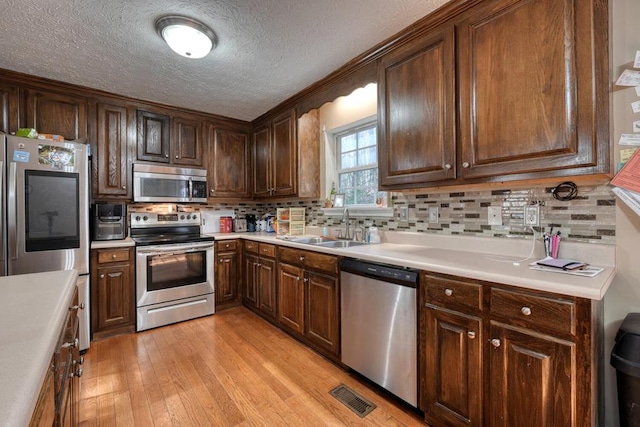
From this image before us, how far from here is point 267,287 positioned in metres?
2.95

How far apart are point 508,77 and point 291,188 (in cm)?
215

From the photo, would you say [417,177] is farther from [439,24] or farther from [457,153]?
[439,24]

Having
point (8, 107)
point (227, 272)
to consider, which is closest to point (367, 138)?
point (227, 272)

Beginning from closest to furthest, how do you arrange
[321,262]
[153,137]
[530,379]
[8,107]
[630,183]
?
1. [530,379]
2. [630,183]
3. [321,262]
4. [8,107]
5. [153,137]

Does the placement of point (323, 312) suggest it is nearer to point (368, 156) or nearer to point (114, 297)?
point (368, 156)

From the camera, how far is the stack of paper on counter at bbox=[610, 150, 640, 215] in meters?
1.29

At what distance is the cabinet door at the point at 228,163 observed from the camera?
3605 mm

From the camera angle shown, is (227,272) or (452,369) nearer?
(452,369)

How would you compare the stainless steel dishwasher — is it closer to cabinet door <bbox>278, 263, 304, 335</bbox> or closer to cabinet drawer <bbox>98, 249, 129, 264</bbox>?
cabinet door <bbox>278, 263, 304, 335</bbox>

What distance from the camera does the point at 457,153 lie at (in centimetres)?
167

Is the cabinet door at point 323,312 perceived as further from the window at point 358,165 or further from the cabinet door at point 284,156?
the cabinet door at point 284,156

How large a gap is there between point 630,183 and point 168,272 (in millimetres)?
3459

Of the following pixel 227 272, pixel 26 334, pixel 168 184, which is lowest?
pixel 227 272

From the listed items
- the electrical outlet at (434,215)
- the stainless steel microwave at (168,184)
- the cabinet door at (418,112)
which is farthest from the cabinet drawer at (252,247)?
the electrical outlet at (434,215)
